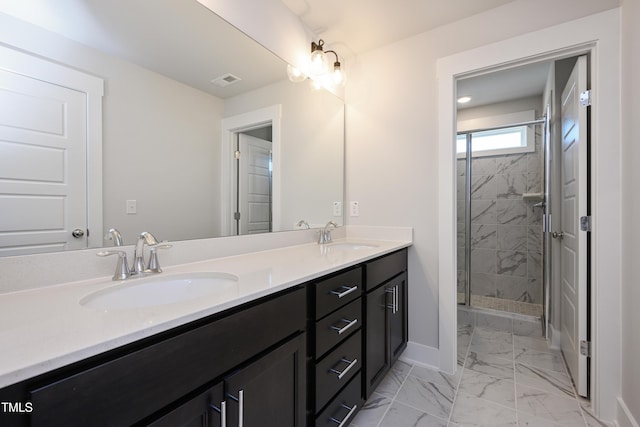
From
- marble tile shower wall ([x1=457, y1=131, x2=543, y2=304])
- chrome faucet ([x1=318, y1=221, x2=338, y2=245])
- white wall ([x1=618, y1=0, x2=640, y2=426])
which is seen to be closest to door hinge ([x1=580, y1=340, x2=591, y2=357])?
white wall ([x1=618, y1=0, x2=640, y2=426])

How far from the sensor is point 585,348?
4.97 feet

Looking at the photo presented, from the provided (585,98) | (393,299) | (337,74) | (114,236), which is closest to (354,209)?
(393,299)

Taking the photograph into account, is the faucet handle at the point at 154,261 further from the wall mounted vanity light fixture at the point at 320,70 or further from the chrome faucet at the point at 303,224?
the wall mounted vanity light fixture at the point at 320,70

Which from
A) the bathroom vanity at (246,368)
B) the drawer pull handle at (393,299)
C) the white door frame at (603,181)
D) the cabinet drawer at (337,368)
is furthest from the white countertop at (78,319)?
the white door frame at (603,181)

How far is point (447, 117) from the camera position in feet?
5.91

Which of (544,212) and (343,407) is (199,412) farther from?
(544,212)

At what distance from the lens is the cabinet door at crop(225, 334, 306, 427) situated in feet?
2.38

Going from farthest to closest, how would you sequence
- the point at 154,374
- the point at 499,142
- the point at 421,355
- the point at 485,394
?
the point at 499,142, the point at 421,355, the point at 485,394, the point at 154,374

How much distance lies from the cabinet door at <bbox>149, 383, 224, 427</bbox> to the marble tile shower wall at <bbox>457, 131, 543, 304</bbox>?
2.84 metres

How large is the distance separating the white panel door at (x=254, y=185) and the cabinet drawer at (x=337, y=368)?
0.75 metres

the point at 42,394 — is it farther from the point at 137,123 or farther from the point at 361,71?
the point at 361,71

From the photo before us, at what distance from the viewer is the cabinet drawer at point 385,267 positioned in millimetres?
1427

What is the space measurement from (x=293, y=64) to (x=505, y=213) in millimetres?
2679

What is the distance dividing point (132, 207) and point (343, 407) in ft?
3.84
